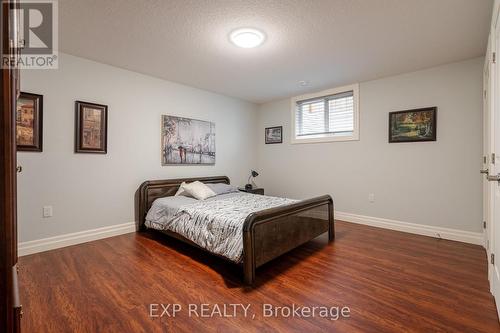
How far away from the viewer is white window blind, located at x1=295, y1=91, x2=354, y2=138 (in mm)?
4309

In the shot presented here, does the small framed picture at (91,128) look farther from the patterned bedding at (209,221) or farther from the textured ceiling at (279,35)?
the patterned bedding at (209,221)

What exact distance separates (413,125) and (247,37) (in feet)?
9.04

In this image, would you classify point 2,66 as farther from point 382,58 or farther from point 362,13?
point 382,58

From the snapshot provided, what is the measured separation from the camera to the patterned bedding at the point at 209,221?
7.52 ft

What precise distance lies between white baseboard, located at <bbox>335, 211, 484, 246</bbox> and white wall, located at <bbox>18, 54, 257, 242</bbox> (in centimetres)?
280

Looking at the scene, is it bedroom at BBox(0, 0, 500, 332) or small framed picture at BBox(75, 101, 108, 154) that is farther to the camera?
small framed picture at BBox(75, 101, 108, 154)

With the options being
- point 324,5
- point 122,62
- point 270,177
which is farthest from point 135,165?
point 324,5

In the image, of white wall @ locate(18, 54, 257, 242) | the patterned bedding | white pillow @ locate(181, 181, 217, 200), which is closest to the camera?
the patterned bedding

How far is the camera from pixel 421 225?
3.52 metres

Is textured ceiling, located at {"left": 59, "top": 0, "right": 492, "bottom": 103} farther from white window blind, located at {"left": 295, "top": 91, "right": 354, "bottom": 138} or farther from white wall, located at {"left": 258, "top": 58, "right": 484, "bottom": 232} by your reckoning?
white window blind, located at {"left": 295, "top": 91, "right": 354, "bottom": 138}

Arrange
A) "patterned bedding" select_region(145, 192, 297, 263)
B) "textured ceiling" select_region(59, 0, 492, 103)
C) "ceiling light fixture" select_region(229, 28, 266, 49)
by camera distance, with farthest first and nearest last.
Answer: "ceiling light fixture" select_region(229, 28, 266, 49) < "patterned bedding" select_region(145, 192, 297, 263) < "textured ceiling" select_region(59, 0, 492, 103)

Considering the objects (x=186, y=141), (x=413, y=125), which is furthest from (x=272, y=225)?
(x=413, y=125)

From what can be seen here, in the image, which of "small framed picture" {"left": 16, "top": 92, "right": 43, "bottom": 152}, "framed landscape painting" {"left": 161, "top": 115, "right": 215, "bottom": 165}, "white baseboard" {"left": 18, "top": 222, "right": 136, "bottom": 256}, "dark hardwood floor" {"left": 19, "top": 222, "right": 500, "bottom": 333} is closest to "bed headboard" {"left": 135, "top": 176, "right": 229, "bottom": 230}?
"white baseboard" {"left": 18, "top": 222, "right": 136, "bottom": 256}

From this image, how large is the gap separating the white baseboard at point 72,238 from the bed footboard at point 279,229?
2.29m
